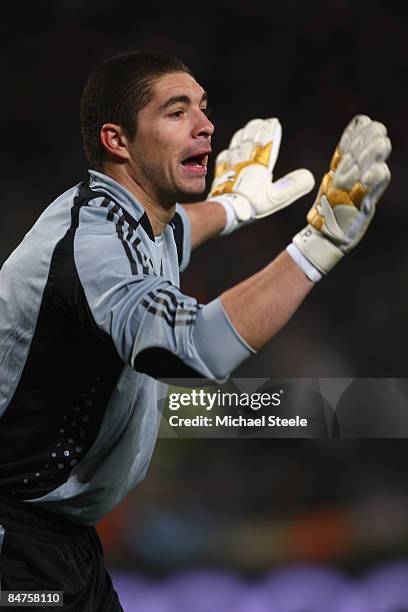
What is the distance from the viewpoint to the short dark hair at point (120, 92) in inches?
52.2

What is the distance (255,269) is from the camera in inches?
110

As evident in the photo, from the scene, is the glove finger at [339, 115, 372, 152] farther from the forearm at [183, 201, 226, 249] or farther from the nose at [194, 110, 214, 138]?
the forearm at [183, 201, 226, 249]

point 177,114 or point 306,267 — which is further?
point 177,114

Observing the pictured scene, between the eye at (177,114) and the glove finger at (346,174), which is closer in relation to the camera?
the glove finger at (346,174)

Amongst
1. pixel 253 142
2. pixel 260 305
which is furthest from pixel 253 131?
pixel 260 305

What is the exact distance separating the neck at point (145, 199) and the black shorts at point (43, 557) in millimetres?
455

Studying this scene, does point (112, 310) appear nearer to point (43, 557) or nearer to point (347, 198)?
point (347, 198)

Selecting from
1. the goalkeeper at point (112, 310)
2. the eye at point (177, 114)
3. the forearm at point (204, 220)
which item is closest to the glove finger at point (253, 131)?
the forearm at point (204, 220)

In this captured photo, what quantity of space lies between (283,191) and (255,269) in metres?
0.79

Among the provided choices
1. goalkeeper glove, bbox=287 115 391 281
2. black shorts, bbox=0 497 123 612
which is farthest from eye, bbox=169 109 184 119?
black shorts, bbox=0 497 123 612

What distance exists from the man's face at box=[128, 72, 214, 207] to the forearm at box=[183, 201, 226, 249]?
48cm

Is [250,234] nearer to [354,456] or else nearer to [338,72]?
[338,72]

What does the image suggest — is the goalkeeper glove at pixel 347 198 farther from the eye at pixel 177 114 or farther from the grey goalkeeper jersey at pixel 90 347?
the eye at pixel 177 114

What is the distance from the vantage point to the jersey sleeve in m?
1.02
